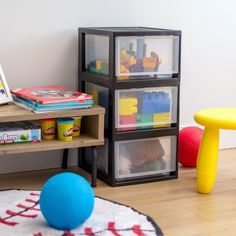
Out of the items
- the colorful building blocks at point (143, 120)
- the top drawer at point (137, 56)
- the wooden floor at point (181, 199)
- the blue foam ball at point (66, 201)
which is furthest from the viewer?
the colorful building blocks at point (143, 120)

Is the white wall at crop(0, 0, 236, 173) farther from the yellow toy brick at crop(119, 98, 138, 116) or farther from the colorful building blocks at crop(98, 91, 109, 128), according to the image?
the yellow toy brick at crop(119, 98, 138, 116)

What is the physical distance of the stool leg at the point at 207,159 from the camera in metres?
2.56

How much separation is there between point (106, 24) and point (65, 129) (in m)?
0.66

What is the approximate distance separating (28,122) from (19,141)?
173 millimetres

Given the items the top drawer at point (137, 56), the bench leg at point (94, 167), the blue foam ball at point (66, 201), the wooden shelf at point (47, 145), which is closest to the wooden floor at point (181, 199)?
the bench leg at point (94, 167)

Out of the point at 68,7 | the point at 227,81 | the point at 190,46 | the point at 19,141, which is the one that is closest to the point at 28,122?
the point at 19,141

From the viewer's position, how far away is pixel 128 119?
106 inches

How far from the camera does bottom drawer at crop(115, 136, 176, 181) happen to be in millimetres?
2730

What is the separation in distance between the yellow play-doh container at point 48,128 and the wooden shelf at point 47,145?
35mm

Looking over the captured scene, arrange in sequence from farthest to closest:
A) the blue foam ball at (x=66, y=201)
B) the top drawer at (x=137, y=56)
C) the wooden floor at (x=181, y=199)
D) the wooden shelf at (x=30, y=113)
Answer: the top drawer at (x=137, y=56), the wooden shelf at (x=30, y=113), the wooden floor at (x=181, y=199), the blue foam ball at (x=66, y=201)

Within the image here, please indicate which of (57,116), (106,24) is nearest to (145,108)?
(57,116)

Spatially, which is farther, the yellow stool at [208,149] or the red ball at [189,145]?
the red ball at [189,145]

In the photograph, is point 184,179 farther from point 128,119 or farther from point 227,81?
point 227,81

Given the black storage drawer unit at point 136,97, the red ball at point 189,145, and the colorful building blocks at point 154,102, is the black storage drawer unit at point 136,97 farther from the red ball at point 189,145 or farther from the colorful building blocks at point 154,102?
the red ball at point 189,145
